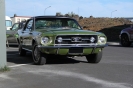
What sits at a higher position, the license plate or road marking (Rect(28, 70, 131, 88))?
the license plate

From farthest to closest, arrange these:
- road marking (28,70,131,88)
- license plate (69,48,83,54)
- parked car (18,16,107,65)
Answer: license plate (69,48,83,54)
parked car (18,16,107,65)
road marking (28,70,131,88)

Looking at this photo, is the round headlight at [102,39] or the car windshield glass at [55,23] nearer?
the round headlight at [102,39]

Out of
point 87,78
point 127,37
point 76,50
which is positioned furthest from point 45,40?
point 127,37

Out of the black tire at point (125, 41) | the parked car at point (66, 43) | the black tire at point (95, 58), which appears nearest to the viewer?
the parked car at point (66, 43)

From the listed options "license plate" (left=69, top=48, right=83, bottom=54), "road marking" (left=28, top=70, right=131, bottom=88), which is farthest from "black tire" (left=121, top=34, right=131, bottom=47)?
"road marking" (left=28, top=70, right=131, bottom=88)

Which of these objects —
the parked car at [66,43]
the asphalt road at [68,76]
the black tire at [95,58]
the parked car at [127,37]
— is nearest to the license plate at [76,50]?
the parked car at [66,43]

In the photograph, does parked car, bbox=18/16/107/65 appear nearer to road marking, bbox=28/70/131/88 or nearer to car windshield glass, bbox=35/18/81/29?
car windshield glass, bbox=35/18/81/29

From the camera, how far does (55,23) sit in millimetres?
9984

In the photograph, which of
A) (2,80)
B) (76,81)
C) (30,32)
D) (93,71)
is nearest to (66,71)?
(93,71)

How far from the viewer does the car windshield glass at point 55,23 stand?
9867 millimetres

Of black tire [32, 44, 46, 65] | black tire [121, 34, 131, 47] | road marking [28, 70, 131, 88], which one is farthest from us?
black tire [121, 34, 131, 47]

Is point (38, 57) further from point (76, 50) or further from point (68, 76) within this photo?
point (68, 76)

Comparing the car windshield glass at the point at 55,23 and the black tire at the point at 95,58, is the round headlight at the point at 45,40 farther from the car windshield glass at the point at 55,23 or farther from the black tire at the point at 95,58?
the black tire at the point at 95,58

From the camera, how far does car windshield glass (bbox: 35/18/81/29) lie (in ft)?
32.4
